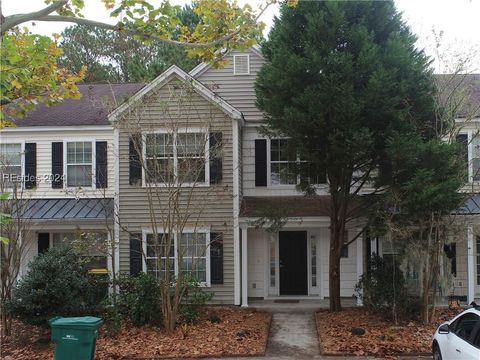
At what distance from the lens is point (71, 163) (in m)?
16.8

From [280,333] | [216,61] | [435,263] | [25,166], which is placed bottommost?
[280,333]

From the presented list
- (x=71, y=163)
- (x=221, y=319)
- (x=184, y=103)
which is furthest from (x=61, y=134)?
(x=221, y=319)

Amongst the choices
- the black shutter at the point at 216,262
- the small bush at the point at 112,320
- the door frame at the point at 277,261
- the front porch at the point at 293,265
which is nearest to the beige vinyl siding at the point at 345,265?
the front porch at the point at 293,265

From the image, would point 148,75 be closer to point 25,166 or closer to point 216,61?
point 25,166

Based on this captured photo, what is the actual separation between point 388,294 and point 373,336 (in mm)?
1445

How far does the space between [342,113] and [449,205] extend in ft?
9.64

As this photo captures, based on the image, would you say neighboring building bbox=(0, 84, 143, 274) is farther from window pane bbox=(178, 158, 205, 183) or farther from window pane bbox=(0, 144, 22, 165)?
window pane bbox=(178, 158, 205, 183)

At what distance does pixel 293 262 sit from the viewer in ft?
53.7

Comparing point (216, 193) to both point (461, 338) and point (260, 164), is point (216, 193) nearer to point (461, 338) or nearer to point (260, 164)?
point (260, 164)

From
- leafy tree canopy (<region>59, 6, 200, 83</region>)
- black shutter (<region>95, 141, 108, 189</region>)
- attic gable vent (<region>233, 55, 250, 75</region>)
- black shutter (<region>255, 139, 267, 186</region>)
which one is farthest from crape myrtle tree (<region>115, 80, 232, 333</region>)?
leafy tree canopy (<region>59, 6, 200, 83</region>)

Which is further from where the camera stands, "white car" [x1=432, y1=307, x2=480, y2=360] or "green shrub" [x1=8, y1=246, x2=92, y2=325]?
"green shrub" [x1=8, y1=246, x2=92, y2=325]

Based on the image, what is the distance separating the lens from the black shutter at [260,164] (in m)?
16.2

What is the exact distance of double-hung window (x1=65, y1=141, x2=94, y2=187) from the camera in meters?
16.8

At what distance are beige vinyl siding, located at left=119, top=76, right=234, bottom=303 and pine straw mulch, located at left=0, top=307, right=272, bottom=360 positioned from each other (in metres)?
2.27
